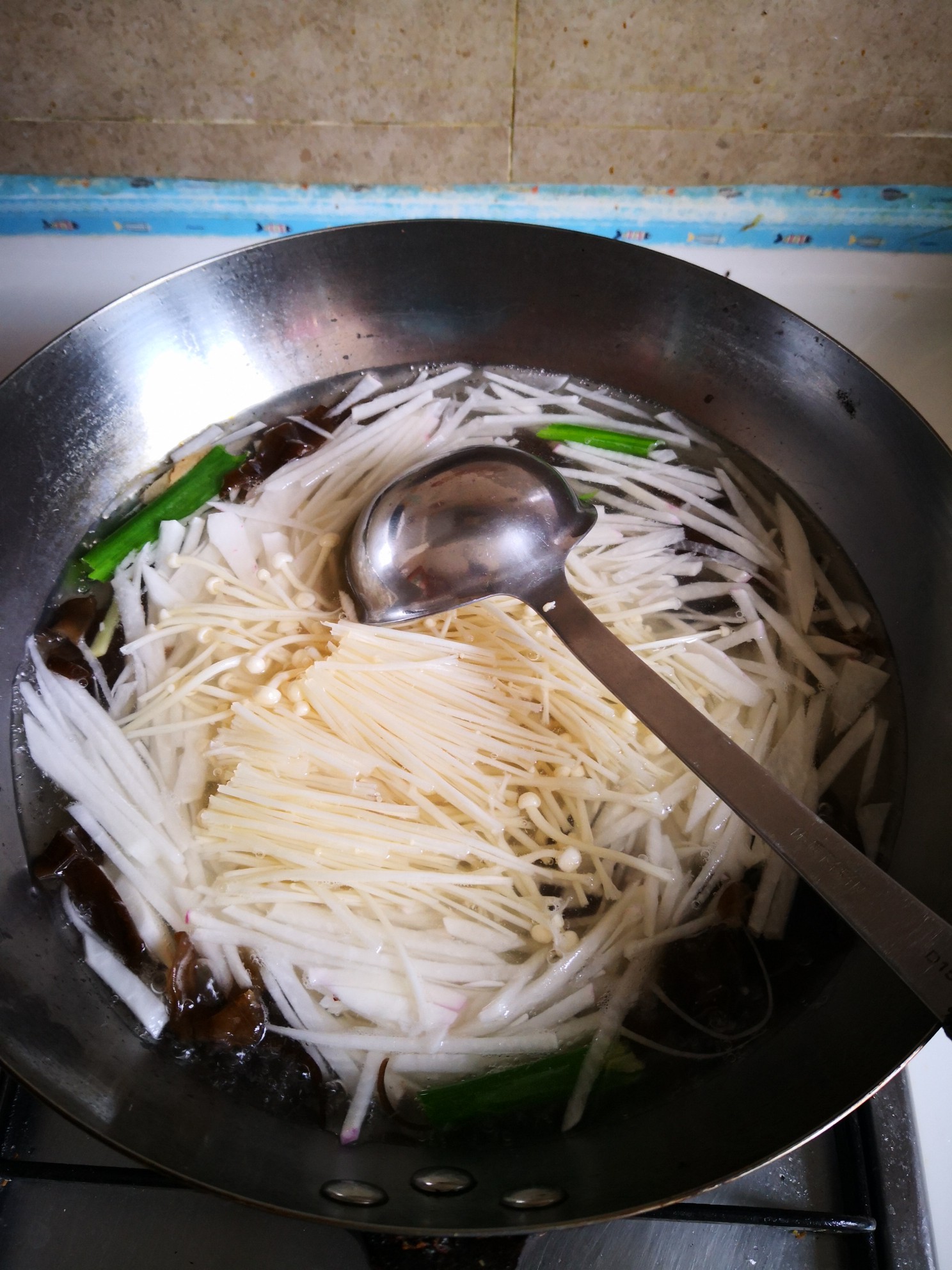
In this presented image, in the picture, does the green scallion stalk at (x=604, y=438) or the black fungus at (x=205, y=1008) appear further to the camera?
the green scallion stalk at (x=604, y=438)

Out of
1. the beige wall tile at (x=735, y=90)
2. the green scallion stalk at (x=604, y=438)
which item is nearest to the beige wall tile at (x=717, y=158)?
the beige wall tile at (x=735, y=90)

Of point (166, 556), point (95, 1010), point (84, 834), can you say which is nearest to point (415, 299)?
point (166, 556)

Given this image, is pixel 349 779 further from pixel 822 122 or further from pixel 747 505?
pixel 822 122

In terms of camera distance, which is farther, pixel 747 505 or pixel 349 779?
pixel 747 505

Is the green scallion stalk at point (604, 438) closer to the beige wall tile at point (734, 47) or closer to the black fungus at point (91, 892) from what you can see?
the beige wall tile at point (734, 47)

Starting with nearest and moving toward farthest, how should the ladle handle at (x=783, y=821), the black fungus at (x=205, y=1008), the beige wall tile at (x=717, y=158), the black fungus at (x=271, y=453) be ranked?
1. the ladle handle at (x=783, y=821)
2. the black fungus at (x=205, y=1008)
3. the black fungus at (x=271, y=453)
4. the beige wall tile at (x=717, y=158)
